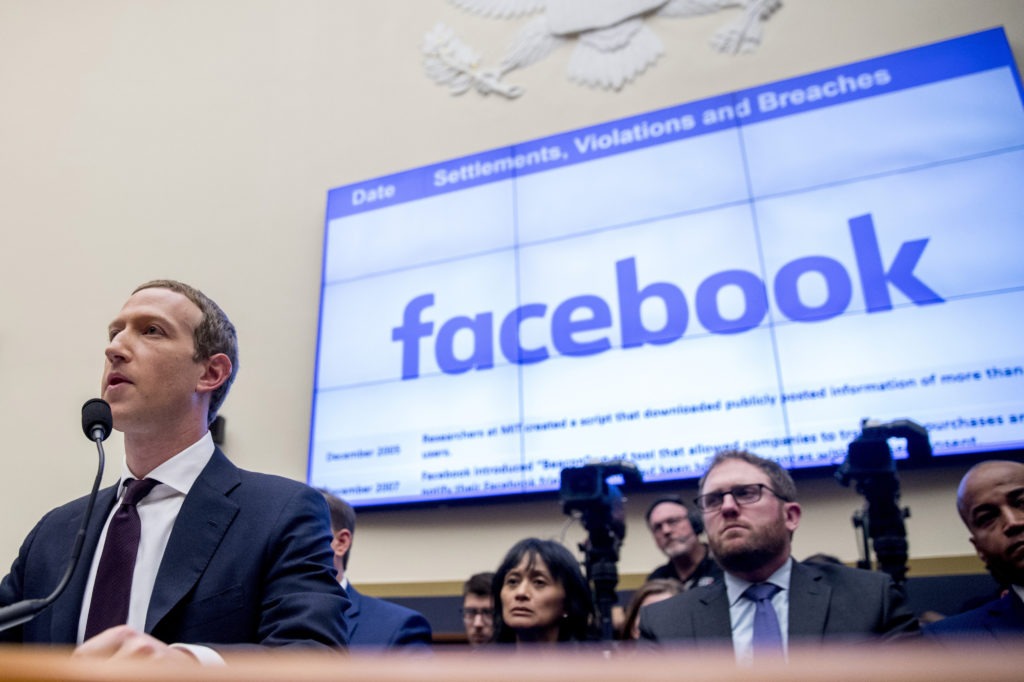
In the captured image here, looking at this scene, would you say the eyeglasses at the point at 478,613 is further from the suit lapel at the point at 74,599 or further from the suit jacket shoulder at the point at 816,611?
the suit lapel at the point at 74,599

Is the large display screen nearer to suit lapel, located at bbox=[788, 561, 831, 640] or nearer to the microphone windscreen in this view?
suit lapel, located at bbox=[788, 561, 831, 640]

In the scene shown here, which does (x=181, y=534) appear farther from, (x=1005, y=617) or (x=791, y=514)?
(x=1005, y=617)

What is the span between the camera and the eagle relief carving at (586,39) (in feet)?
10.7

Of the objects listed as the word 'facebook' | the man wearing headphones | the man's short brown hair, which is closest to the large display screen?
the word 'facebook'

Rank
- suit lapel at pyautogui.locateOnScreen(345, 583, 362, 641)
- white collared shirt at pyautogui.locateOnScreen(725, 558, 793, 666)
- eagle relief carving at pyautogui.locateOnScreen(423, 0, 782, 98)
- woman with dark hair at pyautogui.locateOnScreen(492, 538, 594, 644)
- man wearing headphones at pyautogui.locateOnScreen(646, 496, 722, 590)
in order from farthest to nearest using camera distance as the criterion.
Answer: eagle relief carving at pyautogui.locateOnScreen(423, 0, 782, 98) → man wearing headphones at pyautogui.locateOnScreen(646, 496, 722, 590) → woman with dark hair at pyautogui.locateOnScreen(492, 538, 594, 644) → suit lapel at pyautogui.locateOnScreen(345, 583, 362, 641) → white collared shirt at pyautogui.locateOnScreen(725, 558, 793, 666)

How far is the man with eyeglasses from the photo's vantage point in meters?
2.63

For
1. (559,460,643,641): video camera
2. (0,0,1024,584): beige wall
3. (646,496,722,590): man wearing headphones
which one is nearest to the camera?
(559,460,643,641): video camera

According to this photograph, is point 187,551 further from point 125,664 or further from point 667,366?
point 667,366

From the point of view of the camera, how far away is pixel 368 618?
194 centimetres

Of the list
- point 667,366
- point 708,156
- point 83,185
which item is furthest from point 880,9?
point 83,185

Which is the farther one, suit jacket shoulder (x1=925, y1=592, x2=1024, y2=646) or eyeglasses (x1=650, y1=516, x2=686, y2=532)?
eyeglasses (x1=650, y1=516, x2=686, y2=532)

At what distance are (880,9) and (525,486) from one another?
2.31 meters

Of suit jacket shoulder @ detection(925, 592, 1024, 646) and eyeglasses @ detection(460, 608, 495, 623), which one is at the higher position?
eyeglasses @ detection(460, 608, 495, 623)

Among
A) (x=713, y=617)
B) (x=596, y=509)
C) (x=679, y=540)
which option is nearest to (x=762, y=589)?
(x=713, y=617)
